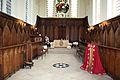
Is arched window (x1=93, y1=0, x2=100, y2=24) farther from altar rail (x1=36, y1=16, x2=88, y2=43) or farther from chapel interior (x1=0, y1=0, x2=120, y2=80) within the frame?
altar rail (x1=36, y1=16, x2=88, y2=43)

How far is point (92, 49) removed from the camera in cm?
648

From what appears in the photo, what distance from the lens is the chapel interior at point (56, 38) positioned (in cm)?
545

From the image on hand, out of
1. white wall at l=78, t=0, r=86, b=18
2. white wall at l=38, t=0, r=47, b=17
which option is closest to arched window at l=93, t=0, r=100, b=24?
white wall at l=78, t=0, r=86, b=18

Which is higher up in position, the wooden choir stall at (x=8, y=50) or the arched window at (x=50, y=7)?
the arched window at (x=50, y=7)

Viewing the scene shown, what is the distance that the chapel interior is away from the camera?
5.45 metres

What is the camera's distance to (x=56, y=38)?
17406 mm

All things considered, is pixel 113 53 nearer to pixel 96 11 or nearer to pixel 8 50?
pixel 8 50

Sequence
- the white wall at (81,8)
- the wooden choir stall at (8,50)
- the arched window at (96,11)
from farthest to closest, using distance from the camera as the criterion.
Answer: the white wall at (81,8)
the arched window at (96,11)
the wooden choir stall at (8,50)

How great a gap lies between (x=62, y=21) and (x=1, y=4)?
9889mm

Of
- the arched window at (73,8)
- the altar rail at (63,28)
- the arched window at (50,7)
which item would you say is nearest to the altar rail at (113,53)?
the altar rail at (63,28)

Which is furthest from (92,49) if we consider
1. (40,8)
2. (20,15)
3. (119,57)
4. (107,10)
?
(40,8)

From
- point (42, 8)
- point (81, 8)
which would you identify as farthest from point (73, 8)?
point (42, 8)

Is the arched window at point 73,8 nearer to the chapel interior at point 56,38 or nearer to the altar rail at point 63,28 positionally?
the chapel interior at point 56,38

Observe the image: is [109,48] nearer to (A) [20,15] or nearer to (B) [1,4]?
(B) [1,4]
